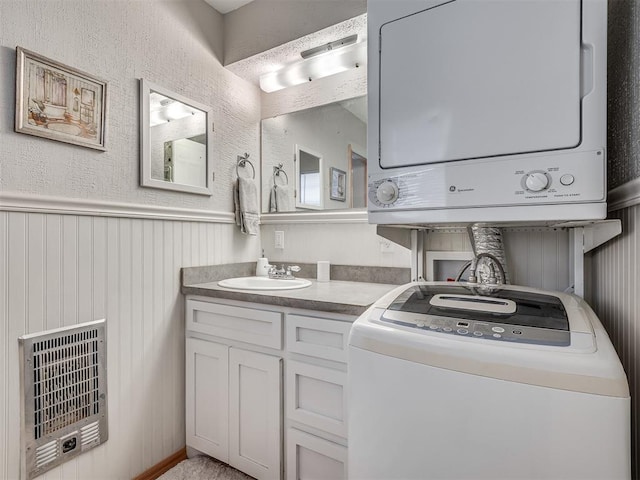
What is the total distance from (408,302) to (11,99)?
154cm

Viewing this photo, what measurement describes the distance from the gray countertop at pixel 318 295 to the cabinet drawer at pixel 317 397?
0.82 ft

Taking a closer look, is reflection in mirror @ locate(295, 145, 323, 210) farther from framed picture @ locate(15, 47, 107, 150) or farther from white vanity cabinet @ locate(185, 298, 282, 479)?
framed picture @ locate(15, 47, 107, 150)

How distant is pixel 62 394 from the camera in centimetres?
131

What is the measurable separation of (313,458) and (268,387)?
1.09 feet

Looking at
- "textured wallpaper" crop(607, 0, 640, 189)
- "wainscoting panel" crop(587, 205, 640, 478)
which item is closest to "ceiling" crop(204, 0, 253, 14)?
"textured wallpaper" crop(607, 0, 640, 189)

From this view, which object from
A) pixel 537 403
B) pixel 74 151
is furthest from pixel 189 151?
pixel 537 403

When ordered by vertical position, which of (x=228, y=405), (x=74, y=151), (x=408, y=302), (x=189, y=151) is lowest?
(x=228, y=405)

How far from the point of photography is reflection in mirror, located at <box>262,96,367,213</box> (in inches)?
75.9

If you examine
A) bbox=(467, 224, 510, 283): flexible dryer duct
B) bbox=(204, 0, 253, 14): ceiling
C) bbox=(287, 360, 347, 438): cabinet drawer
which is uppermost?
bbox=(204, 0, 253, 14): ceiling

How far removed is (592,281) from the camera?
3.94ft

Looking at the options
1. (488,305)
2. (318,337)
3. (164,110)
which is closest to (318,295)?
(318,337)

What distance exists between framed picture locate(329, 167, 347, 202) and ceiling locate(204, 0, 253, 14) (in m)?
1.11

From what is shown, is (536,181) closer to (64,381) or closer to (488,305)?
(488,305)

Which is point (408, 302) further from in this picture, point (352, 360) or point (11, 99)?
point (11, 99)
